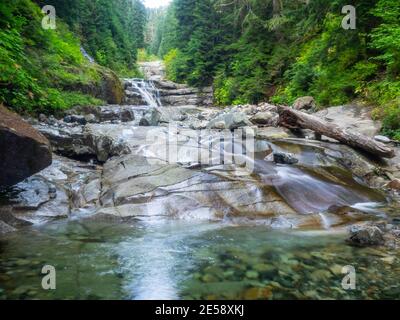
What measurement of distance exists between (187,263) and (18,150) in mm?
3196

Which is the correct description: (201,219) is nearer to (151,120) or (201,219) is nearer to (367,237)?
(367,237)

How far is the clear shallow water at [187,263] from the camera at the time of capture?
324cm

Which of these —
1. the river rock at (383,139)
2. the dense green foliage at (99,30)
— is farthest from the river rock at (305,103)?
the dense green foliage at (99,30)

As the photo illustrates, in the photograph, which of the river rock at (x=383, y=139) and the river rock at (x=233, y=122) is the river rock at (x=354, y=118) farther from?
the river rock at (x=233, y=122)

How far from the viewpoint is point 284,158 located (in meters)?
7.65

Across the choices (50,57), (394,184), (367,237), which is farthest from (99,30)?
(367,237)

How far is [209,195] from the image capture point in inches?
237

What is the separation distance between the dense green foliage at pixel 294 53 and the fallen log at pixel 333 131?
5.39 feet

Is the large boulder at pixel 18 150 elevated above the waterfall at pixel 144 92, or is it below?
below

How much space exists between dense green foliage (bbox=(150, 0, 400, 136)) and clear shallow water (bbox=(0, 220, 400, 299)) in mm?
6587

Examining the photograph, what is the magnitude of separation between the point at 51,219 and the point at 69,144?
337 cm

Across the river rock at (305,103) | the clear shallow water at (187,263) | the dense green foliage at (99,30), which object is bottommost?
the clear shallow water at (187,263)

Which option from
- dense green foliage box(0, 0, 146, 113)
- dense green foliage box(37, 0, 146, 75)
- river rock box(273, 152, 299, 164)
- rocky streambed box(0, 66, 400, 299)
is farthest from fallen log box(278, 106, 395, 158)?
dense green foliage box(37, 0, 146, 75)
